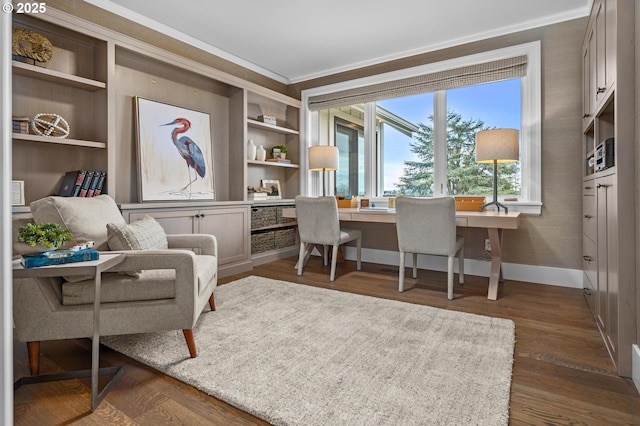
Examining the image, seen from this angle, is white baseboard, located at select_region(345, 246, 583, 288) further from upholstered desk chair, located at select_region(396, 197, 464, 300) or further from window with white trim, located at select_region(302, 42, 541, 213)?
upholstered desk chair, located at select_region(396, 197, 464, 300)

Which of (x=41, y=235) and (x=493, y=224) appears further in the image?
(x=493, y=224)

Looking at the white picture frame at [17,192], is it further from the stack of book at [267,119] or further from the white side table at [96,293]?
the stack of book at [267,119]

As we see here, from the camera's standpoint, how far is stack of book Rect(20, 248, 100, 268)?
54.4 inches

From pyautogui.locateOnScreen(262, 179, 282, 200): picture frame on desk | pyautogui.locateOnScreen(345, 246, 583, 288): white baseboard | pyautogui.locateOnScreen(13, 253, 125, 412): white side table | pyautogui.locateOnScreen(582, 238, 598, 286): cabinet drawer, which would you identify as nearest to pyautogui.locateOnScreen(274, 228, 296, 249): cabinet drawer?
pyautogui.locateOnScreen(262, 179, 282, 200): picture frame on desk

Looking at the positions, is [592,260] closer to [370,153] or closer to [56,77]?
[370,153]

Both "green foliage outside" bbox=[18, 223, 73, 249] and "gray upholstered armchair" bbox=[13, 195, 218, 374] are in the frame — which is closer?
"green foliage outside" bbox=[18, 223, 73, 249]

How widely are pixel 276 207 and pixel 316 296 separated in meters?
1.84

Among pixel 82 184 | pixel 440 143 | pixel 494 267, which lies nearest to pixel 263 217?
pixel 82 184

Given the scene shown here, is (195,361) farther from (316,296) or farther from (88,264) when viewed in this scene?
(316,296)

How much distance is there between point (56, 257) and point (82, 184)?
1.48m

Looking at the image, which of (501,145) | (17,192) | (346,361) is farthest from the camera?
(501,145)

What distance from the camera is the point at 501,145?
3191 millimetres

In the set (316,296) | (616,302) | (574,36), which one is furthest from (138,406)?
(574,36)

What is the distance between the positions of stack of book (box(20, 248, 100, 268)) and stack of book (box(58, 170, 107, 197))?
1.38 metres
